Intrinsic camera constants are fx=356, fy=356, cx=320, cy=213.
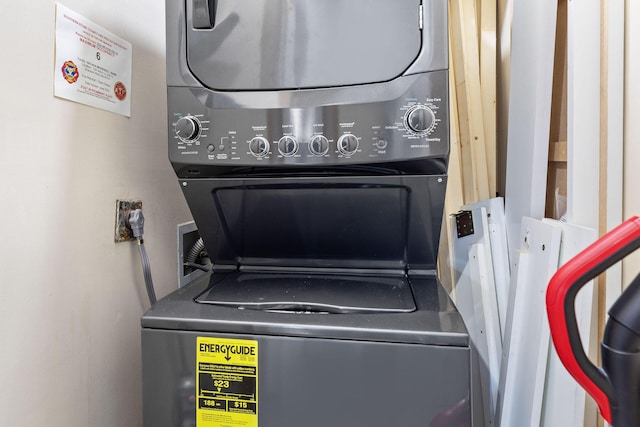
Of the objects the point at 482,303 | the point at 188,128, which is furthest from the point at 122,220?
the point at 482,303

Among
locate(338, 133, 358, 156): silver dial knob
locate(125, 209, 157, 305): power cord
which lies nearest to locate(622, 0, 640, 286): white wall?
locate(338, 133, 358, 156): silver dial knob

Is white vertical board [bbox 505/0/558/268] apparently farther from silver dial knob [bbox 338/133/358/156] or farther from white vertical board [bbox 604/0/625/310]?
silver dial knob [bbox 338/133/358/156]

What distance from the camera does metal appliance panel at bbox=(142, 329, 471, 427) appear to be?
1.97 feet

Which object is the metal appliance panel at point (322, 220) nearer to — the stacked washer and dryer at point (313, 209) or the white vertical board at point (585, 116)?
the stacked washer and dryer at point (313, 209)

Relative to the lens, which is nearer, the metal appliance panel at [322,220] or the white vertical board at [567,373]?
the white vertical board at [567,373]

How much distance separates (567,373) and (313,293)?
1.82 ft

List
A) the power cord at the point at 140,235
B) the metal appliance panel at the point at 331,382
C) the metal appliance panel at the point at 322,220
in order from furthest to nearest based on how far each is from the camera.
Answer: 1. the power cord at the point at 140,235
2. the metal appliance panel at the point at 322,220
3. the metal appliance panel at the point at 331,382

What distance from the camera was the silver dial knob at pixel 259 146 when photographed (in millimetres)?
779

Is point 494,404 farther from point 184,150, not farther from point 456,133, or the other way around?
point 184,150

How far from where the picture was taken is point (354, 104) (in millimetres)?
745

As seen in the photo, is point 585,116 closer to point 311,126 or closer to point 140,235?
point 311,126

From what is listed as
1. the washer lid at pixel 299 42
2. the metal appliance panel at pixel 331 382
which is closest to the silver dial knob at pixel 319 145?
the washer lid at pixel 299 42

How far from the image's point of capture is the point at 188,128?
795 mm

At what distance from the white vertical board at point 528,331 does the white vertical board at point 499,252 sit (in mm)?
101
